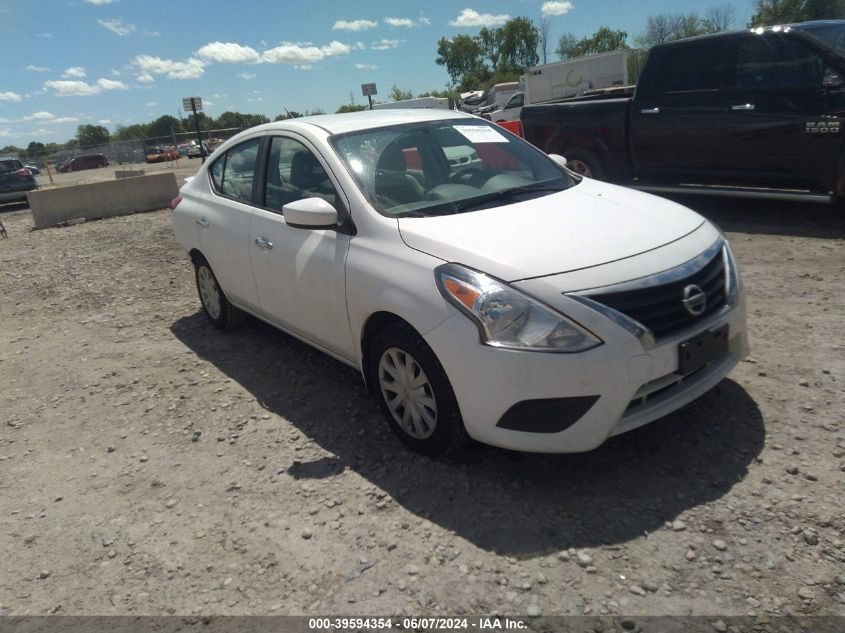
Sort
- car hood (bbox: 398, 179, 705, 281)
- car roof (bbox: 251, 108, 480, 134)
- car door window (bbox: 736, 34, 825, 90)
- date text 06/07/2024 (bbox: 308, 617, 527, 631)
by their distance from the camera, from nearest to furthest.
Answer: date text 06/07/2024 (bbox: 308, 617, 527, 631), car hood (bbox: 398, 179, 705, 281), car roof (bbox: 251, 108, 480, 134), car door window (bbox: 736, 34, 825, 90)

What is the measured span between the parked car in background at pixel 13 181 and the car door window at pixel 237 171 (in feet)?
51.5

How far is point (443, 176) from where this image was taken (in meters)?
3.82

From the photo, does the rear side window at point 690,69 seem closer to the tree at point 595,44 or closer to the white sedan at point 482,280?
the white sedan at point 482,280

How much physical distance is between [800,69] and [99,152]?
161 feet

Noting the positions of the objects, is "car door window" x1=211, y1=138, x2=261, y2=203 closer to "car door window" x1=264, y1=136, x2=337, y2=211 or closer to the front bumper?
"car door window" x1=264, y1=136, x2=337, y2=211

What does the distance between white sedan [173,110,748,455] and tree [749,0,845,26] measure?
43.3 metres

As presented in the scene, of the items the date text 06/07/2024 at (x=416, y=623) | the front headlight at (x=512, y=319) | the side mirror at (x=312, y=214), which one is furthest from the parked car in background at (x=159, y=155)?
the date text 06/07/2024 at (x=416, y=623)

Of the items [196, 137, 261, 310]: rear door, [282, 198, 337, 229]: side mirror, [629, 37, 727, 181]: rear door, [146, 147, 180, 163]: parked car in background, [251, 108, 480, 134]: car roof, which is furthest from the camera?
[146, 147, 180, 163]: parked car in background

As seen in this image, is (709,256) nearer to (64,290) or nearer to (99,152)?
(64,290)

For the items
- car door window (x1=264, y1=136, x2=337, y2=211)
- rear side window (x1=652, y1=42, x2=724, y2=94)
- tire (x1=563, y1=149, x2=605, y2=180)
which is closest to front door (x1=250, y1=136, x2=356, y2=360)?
car door window (x1=264, y1=136, x2=337, y2=211)

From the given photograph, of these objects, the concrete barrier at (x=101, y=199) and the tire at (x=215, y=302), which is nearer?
the tire at (x=215, y=302)

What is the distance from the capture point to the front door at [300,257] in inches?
138

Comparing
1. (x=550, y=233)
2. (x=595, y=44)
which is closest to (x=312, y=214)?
(x=550, y=233)

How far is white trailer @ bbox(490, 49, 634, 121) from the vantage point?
89.7 ft
